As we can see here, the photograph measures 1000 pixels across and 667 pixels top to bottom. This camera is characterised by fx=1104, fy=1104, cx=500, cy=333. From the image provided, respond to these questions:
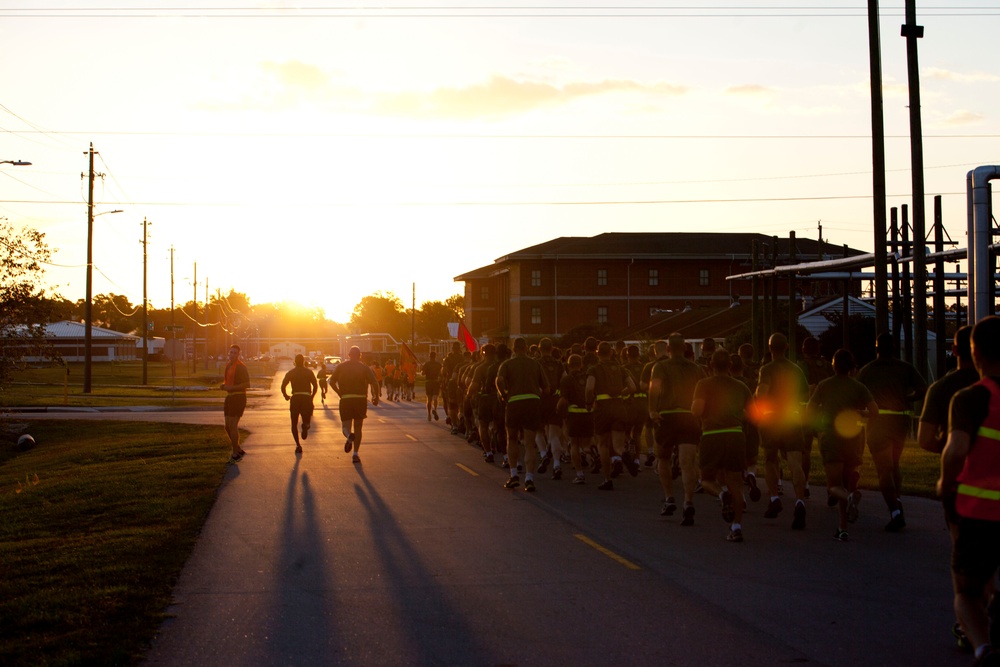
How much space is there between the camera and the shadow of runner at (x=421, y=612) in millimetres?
6785

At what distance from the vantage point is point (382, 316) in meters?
184

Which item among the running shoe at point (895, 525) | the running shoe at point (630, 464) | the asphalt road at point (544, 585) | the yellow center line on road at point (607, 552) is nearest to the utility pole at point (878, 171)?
the running shoe at point (630, 464)

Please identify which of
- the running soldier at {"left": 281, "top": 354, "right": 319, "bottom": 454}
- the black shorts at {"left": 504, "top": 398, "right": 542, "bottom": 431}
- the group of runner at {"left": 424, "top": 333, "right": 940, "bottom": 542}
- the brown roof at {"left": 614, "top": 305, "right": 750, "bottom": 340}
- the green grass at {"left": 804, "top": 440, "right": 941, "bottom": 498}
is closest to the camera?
the group of runner at {"left": 424, "top": 333, "right": 940, "bottom": 542}

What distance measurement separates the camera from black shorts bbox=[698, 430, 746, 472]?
1110cm

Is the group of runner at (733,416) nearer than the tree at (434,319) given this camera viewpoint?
Yes

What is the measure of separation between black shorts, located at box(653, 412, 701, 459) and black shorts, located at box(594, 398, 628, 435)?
128 inches

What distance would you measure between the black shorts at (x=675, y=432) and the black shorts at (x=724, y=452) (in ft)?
3.79

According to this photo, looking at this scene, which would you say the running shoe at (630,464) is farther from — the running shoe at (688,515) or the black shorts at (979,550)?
the black shorts at (979,550)

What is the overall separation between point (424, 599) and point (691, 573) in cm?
242

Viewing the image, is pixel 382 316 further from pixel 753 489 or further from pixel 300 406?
pixel 753 489

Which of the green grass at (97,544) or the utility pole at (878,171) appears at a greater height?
the utility pole at (878,171)

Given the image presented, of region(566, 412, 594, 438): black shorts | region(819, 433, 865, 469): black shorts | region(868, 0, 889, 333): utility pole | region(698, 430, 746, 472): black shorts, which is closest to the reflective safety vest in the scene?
region(698, 430, 746, 472): black shorts

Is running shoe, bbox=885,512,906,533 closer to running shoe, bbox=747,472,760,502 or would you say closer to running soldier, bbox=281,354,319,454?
running shoe, bbox=747,472,760,502

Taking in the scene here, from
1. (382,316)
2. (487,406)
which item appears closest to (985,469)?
(487,406)
